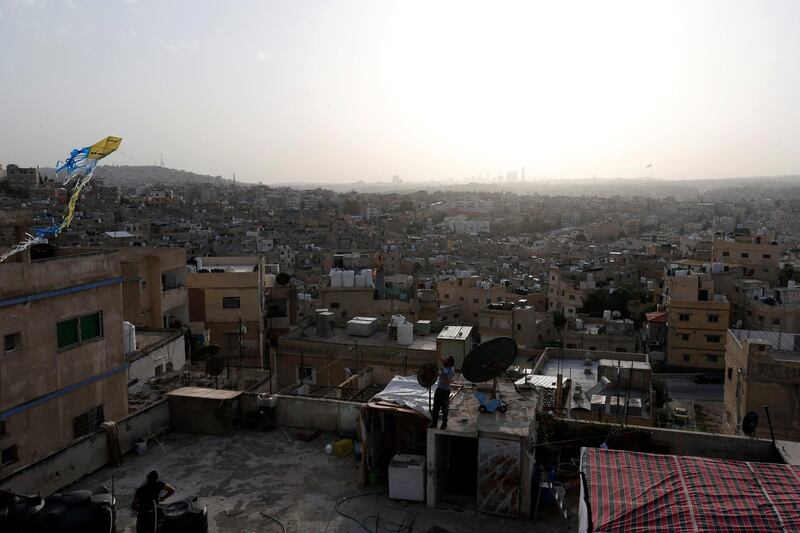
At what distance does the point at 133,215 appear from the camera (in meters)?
79.8

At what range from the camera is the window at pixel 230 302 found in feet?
62.8

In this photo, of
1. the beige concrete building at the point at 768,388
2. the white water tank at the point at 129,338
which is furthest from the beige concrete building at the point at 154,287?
the beige concrete building at the point at 768,388

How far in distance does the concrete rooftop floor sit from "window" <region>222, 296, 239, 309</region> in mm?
12019

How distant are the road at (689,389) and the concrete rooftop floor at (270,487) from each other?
2127 cm

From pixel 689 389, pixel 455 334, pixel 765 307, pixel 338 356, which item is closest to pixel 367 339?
pixel 338 356

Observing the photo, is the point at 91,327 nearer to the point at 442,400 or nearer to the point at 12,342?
the point at 12,342

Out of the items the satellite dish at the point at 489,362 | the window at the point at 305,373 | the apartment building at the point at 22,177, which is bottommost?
the window at the point at 305,373

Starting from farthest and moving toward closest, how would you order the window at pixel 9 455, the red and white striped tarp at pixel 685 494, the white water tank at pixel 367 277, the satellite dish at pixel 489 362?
1. the white water tank at pixel 367 277
2. the window at pixel 9 455
3. the satellite dish at pixel 489 362
4. the red and white striped tarp at pixel 685 494

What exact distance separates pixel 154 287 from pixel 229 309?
253cm

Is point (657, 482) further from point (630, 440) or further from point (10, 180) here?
point (10, 180)

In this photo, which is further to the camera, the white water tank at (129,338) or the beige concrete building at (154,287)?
the beige concrete building at (154,287)

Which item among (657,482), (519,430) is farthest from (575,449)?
(657,482)

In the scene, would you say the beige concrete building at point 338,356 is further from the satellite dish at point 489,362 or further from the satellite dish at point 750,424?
the satellite dish at point 750,424

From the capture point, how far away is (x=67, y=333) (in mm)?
8789
